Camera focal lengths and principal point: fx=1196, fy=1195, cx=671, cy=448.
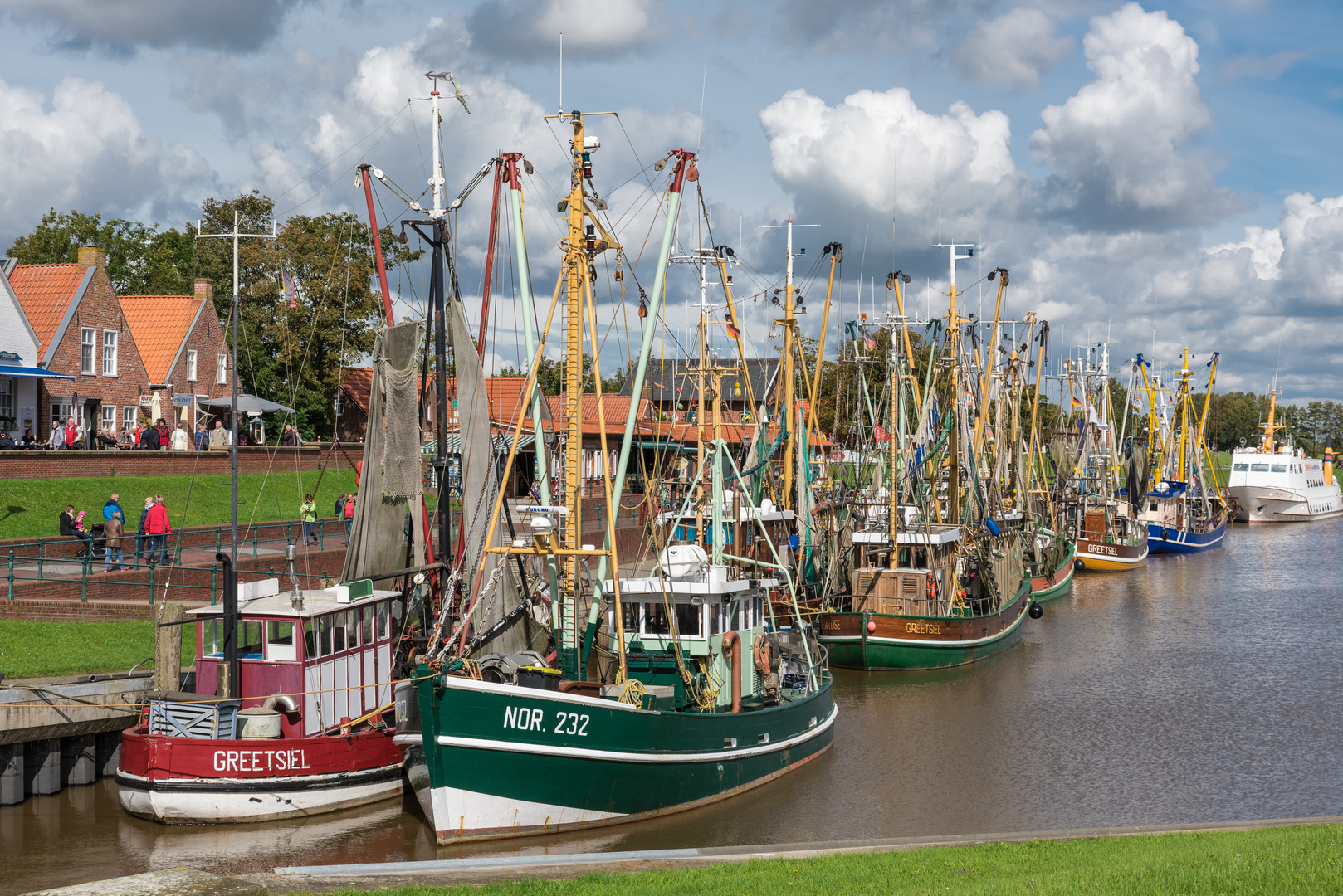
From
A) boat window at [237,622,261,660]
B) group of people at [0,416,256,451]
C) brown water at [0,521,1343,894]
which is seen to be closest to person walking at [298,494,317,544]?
group of people at [0,416,256,451]

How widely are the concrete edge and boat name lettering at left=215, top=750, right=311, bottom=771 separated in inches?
163

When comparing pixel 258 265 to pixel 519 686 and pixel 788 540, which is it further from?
pixel 519 686

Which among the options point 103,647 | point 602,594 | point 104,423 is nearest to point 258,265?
point 104,423

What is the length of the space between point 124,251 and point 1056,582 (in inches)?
2303

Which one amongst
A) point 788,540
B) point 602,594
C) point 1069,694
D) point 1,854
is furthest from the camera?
point 788,540

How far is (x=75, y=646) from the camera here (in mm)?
22938

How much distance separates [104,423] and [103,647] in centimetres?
3009

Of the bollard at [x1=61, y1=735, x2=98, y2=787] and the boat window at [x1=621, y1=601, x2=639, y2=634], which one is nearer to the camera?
the bollard at [x1=61, y1=735, x2=98, y2=787]

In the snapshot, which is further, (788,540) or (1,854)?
(788,540)

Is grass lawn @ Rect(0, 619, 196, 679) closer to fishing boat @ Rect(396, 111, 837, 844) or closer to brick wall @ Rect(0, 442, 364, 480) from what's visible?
fishing boat @ Rect(396, 111, 837, 844)

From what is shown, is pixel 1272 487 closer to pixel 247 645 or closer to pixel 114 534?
pixel 114 534

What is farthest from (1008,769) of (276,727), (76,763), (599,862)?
(76,763)

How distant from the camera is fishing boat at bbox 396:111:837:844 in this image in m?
17.6

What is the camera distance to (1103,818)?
20969mm
